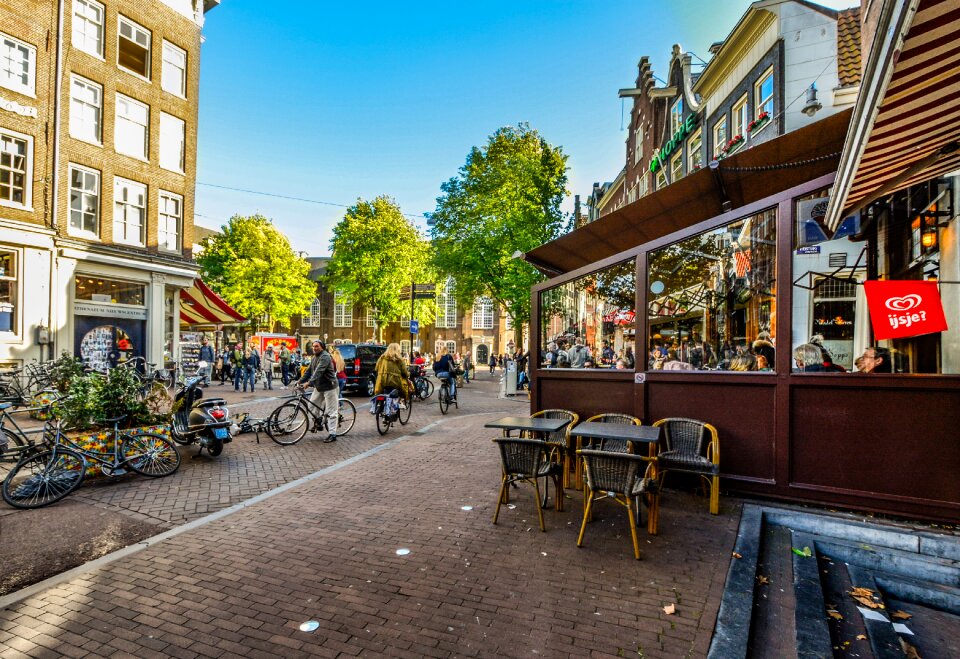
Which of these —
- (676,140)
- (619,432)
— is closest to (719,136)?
(676,140)

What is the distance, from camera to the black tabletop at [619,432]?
479 centimetres

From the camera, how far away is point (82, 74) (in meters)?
15.3

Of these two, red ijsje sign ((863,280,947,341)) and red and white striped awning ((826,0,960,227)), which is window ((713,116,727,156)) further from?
red and white striped awning ((826,0,960,227))

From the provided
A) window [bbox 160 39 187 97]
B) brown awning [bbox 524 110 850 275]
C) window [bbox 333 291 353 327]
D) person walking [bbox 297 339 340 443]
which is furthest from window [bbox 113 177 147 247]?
window [bbox 333 291 353 327]

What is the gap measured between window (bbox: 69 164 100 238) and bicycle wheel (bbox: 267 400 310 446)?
11.2 meters

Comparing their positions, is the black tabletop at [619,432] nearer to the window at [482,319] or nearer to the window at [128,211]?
the window at [128,211]

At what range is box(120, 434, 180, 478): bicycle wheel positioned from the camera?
630 centimetres

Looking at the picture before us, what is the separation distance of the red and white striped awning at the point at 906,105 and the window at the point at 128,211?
19.2 meters

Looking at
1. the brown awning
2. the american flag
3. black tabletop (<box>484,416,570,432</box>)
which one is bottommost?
black tabletop (<box>484,416,570,432</box>)

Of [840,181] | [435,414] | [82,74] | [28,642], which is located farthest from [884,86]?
[82,74]

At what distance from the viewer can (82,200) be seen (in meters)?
15.2

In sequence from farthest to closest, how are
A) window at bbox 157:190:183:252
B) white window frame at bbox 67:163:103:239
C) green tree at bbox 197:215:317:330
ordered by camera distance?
green tree at bbox 197:215:317:330
window at bbox 157:190:183:252
white window frame at bbox 67:163:103:239

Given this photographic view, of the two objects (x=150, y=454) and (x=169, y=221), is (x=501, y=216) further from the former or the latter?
(x=150, y=454)

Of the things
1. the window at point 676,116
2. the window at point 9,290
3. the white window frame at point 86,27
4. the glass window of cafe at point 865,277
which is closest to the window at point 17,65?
the white window frame at point 86,27
